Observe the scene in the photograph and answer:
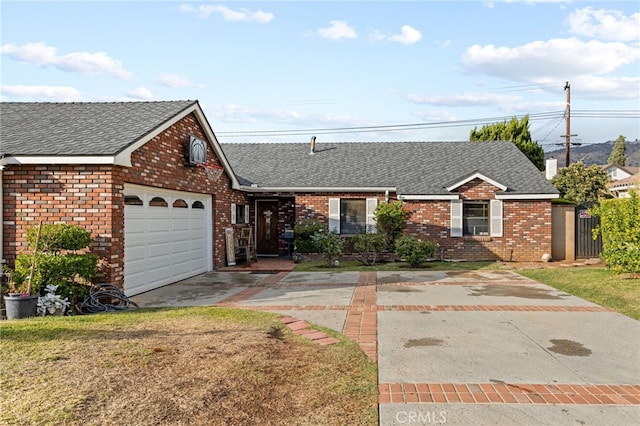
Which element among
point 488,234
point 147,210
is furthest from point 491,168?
point 147,210

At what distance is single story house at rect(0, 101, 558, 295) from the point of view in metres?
8.68

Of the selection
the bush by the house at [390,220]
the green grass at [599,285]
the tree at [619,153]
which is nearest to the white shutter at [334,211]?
the bush by the house at [390,220]

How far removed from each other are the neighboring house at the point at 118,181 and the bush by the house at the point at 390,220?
249 inches

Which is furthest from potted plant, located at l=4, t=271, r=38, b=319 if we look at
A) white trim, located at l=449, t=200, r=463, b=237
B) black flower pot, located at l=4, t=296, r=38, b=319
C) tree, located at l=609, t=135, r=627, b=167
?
tree, located at l=609, t=135, r=627, b=167

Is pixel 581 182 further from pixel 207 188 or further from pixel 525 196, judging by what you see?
pixel 207 188

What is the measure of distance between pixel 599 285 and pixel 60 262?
449 inches

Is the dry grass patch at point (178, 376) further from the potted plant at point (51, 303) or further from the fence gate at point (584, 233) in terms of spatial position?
the fence gate at point (584, 233)

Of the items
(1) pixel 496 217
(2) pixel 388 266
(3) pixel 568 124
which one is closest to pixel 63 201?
(2) pixel 388 266

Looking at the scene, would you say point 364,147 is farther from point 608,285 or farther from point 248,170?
point 608,285

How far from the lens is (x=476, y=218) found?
17312mm

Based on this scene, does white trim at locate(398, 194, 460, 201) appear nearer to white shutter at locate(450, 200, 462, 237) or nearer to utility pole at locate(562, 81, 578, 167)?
white shutter at locate(450, 200, 462, 237)

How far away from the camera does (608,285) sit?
10578 millimetres

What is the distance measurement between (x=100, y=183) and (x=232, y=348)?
16.0 ft

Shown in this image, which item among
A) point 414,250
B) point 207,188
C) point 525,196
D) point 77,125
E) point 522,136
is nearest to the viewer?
point 77,125
